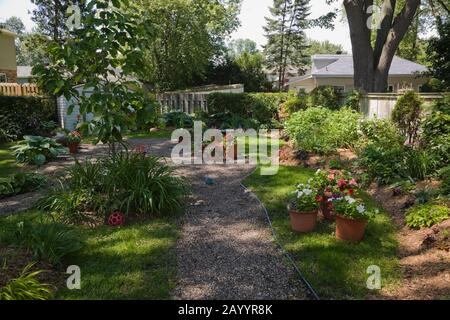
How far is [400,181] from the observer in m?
5.64

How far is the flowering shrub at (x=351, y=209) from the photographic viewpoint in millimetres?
4090

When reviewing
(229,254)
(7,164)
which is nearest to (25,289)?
(229,254)

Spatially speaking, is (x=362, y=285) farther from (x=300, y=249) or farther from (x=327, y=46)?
(x=327, y=46)

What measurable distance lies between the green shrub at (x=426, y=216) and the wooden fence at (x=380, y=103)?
161 inches

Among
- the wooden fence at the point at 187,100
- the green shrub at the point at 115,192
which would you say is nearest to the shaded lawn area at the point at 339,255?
the green shrub at the point at 115,192

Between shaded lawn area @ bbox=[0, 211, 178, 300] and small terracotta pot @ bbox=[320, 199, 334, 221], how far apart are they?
1.91 meters

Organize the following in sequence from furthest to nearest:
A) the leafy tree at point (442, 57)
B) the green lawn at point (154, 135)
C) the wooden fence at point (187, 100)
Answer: the wooden fence at point (187, 100) < the green lawn at point (154, 135) < the leafy tree at point (442, 57)

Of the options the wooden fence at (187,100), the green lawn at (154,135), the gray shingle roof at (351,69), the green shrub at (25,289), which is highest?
the gray shingle roof at (351,69)

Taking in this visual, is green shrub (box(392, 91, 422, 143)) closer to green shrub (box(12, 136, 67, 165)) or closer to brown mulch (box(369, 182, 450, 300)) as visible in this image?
brown mulch (box(369, 182, 450, 300))

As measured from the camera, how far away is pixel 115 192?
5.07 meters

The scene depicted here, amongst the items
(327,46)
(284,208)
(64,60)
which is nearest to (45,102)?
(64,60)

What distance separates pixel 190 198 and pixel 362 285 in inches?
124

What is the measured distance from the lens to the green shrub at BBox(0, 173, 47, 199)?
19.7ft

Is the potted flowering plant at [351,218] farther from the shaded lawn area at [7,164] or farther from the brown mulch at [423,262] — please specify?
the shaded lawn area at [7,164]
